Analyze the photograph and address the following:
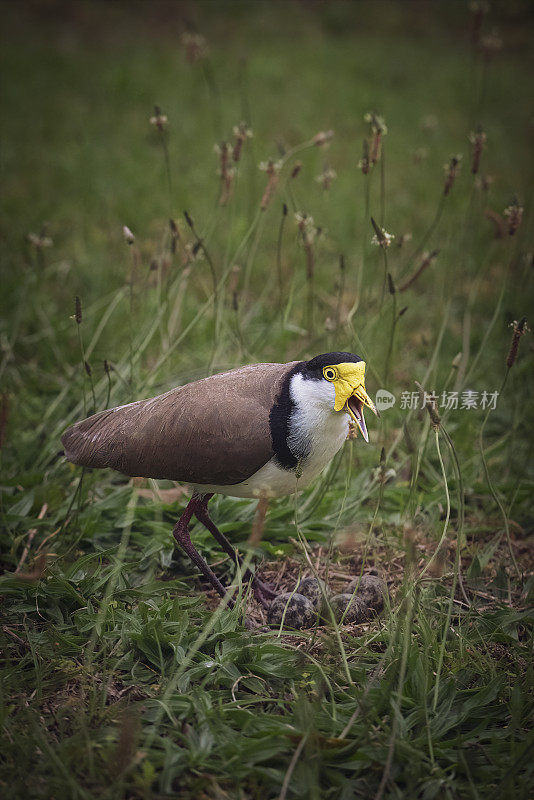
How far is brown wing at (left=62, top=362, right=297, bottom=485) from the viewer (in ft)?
7.89

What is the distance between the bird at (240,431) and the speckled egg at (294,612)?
214 millimetres

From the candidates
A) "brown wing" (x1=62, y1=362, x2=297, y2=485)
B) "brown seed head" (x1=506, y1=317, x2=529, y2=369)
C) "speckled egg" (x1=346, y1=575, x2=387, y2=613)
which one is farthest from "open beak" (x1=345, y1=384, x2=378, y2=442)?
"speckled egg" (x1=346, y1=575, x2=387, y2=613)

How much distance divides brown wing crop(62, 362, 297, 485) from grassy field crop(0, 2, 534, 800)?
309 millimetres

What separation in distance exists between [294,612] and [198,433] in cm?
73

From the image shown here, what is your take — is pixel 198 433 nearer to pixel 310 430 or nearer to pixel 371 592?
pixel 310 430

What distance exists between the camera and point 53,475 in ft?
10.6

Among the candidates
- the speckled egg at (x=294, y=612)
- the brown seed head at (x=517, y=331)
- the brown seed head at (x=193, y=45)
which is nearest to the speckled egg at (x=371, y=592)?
the speckled egg at (x=294, y=612)

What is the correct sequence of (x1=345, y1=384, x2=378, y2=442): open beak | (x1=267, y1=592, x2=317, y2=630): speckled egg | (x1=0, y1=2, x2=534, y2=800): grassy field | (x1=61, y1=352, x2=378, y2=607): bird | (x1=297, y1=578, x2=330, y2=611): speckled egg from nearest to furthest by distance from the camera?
(x1=0, y1=2, x2=534, y2=800): grassy field
(x1=345, y1=384, x2=378, y2=442): open beak
(x1=61, y1=352, x2=378, y2=607): bird
(x1=267, y1=592, x2=317, y2=630): speckled egg
(x1=297, y1=578, x2=330, y2=611): speckled egg

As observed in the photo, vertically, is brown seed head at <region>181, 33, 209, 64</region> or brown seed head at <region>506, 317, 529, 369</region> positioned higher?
brown seed head at <region>181, 33, 209, 64</region>

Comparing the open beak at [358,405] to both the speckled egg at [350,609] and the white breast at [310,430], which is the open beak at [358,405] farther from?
the speckled egg at [350,609]

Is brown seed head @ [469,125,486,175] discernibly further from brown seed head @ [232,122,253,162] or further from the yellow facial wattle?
the yellow facial wattle

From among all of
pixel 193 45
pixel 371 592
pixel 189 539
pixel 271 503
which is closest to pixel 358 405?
pixel 371 592

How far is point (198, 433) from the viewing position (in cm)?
245

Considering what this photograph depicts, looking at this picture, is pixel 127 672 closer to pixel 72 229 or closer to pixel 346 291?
pixel 346 291
